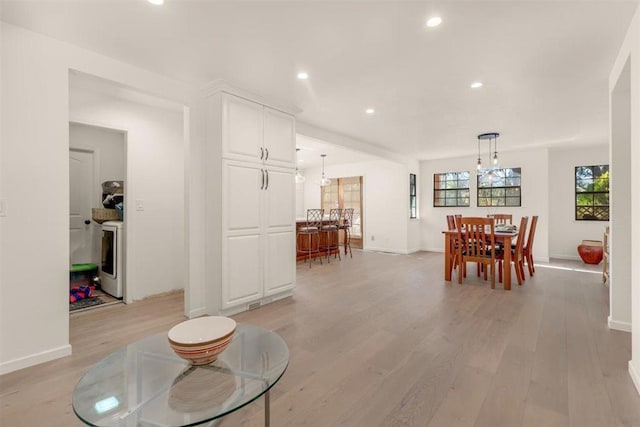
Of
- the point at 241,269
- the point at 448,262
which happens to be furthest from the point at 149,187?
the point at 448,262

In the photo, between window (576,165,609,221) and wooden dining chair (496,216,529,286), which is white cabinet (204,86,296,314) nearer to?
wooden dining chair (496,216,529,286)

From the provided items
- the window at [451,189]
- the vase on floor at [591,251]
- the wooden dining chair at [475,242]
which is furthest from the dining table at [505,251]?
the window at [451,189]

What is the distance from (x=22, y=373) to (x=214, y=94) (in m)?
2.66

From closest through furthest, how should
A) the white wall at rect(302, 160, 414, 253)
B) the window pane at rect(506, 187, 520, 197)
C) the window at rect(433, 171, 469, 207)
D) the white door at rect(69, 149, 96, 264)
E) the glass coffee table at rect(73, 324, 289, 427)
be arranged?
the glass coffee table at rect(73, 324, 289, 427) → the white door at rect(69, 149, 96, 264) → the window pane at rect(506, 187, 520, 197) → the window at rect(433, 171, 469, 207) → the white wall at rect(302, 160, 414, 253)

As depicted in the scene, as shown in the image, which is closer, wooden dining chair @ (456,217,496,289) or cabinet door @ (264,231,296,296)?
cabinet door @ (264,231,296,296)

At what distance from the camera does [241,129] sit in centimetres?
310

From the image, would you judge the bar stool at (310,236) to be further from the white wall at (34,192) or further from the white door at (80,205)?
the white wall at (34,192)

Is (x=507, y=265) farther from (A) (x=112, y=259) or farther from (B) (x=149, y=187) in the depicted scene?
(A) (x=112, y=259)

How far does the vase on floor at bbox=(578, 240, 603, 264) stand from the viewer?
5460 mm

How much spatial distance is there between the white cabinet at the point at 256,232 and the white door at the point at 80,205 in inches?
100

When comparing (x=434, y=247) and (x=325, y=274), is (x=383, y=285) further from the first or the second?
(x=434, y=247)

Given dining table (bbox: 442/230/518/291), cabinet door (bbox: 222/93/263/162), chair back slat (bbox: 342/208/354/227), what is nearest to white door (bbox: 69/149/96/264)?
cabinet door (bbox: 222/93/263/162)

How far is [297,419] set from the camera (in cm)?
152

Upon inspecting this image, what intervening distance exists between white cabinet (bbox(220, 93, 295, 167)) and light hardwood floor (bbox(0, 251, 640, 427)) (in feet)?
5.54
